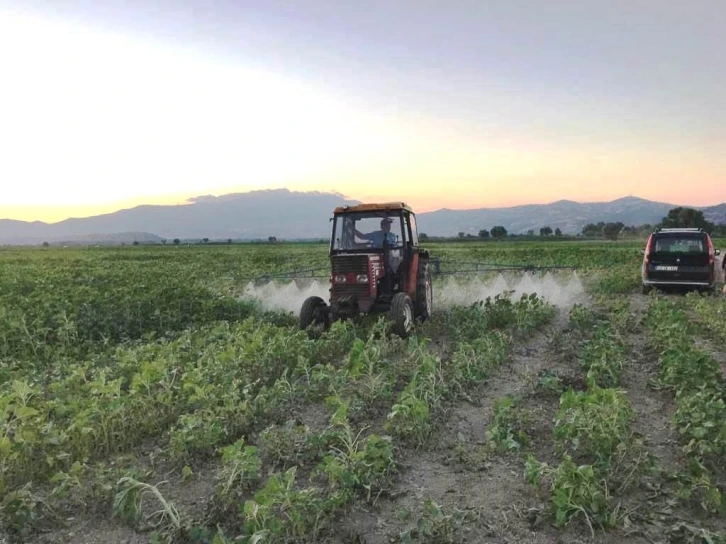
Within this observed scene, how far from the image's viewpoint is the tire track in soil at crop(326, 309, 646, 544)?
3791 millimetres

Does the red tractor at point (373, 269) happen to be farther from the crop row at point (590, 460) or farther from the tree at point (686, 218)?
the tree at point (686, 218)

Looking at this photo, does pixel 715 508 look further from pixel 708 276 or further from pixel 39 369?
pixel 708 276

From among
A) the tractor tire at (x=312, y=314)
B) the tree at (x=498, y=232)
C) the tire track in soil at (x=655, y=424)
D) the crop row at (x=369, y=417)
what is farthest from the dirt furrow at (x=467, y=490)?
the tree at (x=498, y=232)

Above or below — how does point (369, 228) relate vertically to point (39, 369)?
above

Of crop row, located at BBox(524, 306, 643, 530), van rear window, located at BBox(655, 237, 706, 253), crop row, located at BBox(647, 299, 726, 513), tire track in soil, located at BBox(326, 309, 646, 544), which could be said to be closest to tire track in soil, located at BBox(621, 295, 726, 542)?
crop row, located at BBox(647, 299, 726, 513)

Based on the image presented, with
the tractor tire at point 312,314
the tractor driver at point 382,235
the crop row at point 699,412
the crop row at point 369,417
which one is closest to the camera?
the crop row at point 369,417

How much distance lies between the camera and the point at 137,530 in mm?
3938

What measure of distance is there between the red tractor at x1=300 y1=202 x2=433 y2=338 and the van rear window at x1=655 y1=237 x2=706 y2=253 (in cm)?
870

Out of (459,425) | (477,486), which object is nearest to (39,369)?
(459,425)

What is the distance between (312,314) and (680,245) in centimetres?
1145

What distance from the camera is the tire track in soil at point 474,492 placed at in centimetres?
379

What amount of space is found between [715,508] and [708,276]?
43.5 feet

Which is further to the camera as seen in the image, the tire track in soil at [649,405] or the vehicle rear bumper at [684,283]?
the vehicle rear bumper at [684,283]

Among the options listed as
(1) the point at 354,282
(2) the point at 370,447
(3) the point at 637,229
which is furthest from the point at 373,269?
(3) the point at 637,229
